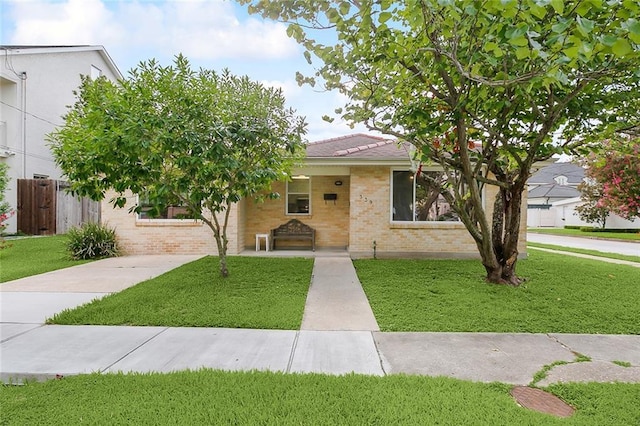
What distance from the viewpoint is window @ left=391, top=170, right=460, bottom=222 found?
33.3 feet

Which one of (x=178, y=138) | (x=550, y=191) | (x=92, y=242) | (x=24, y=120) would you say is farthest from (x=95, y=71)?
(x=550, y=191)

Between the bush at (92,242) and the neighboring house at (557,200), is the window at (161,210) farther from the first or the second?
the neighboring house at (557,200)

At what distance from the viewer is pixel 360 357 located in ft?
11.5

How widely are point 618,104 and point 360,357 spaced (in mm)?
6180

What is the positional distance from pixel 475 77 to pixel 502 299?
3.74 m

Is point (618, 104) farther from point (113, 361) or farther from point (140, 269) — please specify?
point (140, 269)

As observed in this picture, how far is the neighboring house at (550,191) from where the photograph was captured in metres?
33.3

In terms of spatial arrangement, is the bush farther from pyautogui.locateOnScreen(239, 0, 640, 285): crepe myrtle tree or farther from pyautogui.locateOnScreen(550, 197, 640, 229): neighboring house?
pyautogui.locateOnScreen(550, 197, 640, 229): neighboring house

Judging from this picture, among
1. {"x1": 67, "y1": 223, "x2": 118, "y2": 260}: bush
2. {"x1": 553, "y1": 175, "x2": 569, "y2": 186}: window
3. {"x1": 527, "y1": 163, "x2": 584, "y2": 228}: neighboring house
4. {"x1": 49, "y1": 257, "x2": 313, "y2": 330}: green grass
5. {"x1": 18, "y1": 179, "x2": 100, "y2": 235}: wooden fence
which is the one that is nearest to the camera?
{"x1": 49, "y1": 257, "x2": 313, "y2": 330}: green grass

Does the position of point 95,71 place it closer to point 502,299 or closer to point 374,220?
point 374,220

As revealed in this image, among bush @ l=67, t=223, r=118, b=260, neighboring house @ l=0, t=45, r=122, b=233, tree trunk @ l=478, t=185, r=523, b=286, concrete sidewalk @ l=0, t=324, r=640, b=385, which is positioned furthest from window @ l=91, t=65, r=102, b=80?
tree trunk @ l=478, t=185, r=523, b=286

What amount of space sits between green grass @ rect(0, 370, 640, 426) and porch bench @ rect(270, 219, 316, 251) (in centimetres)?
840

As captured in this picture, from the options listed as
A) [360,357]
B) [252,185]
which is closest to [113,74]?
[252,185]

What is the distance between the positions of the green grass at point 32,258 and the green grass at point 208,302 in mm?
3175
